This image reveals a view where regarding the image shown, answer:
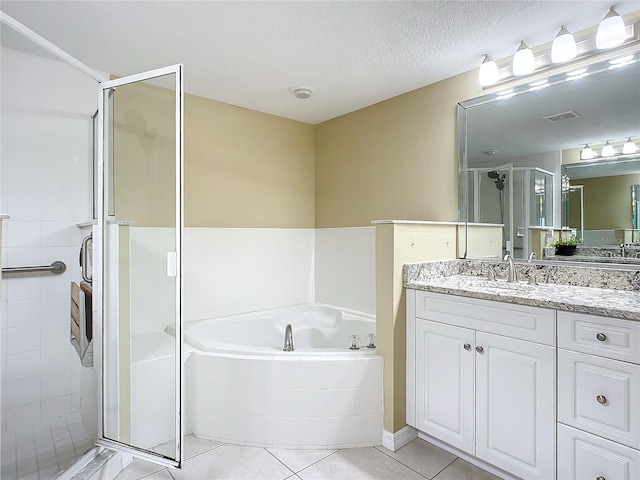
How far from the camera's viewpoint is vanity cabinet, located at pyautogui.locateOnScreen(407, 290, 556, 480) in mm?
1547

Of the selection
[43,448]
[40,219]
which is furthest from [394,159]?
[43,448]

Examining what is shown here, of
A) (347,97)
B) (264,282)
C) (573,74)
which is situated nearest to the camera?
(573,74)

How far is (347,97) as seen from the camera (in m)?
2.90

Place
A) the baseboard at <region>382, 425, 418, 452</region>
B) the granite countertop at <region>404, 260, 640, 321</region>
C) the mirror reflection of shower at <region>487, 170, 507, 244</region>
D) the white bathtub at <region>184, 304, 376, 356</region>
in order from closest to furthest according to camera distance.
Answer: the granite countertop at <region>404, 260, 640, 321</region> < the baseboard at <region>382, 425, 418, 452</region> < the mirror reflection of shower at <region>487, 170, 507, 244</region> < the white bathtub at <region>184, 304, 376, 356</region>

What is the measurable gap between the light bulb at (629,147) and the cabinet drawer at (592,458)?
1385mm

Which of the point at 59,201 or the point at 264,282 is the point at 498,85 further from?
the point at 59,201

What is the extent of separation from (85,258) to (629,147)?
294 cm

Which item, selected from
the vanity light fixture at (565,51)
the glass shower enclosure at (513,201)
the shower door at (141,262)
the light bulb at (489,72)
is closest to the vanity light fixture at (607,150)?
the glass shower enclosure at (513,201)

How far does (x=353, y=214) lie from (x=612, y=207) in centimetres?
185

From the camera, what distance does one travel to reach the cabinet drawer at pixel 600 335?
1.32m

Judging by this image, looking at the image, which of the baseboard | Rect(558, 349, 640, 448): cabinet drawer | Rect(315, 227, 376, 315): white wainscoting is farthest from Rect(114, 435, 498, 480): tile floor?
Rect(315, 227, 376, 315): white wainscoting

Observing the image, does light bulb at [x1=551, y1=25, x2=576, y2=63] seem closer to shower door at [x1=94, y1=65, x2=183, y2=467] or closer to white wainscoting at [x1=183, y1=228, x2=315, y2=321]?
shower door at [x1=94, y1=65, x2=183, y2=467]

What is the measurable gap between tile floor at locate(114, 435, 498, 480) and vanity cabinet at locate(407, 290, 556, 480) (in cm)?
12

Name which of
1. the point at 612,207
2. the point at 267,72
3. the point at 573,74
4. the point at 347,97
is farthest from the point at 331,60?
the point at 612,207
